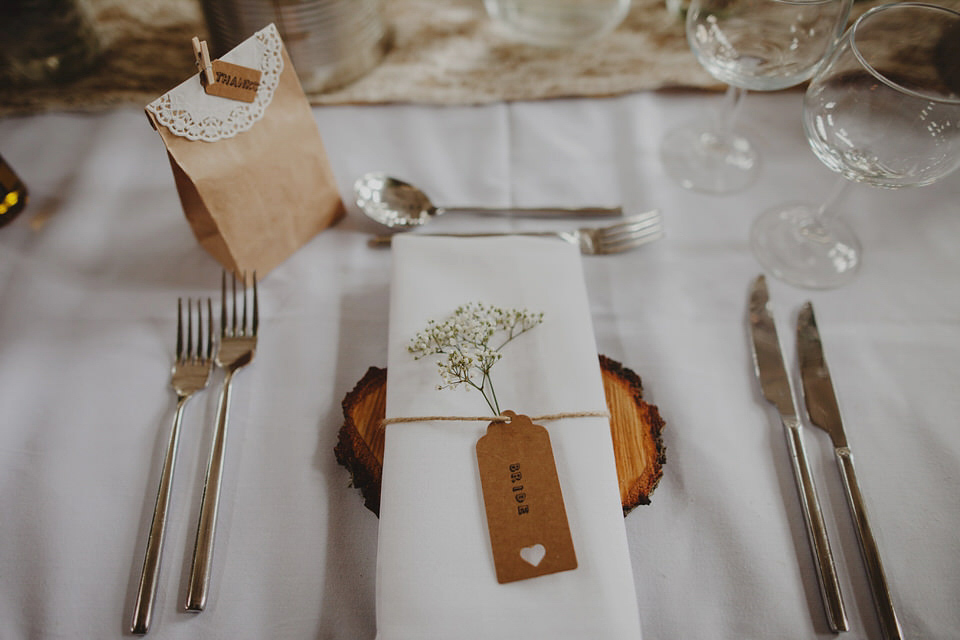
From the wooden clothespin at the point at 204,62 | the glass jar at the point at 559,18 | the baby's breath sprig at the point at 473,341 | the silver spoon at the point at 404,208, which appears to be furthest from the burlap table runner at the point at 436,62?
the baby's breath sprig at the point at 473,341

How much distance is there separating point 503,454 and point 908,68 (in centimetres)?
69

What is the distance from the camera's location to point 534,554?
56cm

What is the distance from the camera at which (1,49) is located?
990 millimetres

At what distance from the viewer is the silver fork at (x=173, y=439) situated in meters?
0.60

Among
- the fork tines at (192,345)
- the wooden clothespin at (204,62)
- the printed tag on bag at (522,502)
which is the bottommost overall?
the printed tag on bag at (522,502)

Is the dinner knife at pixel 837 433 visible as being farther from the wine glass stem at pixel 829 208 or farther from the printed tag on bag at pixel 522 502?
the printed tag on bag at pixel 522 502

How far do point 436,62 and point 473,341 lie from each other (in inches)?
27.8

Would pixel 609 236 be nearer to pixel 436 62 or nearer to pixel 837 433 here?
pixel 837 433

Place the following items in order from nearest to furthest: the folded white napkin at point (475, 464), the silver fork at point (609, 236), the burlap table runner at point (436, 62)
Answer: the folded white napkin at point (475, 464) → the silver fork at point (609, 236) → the burlap table runner at point (436, 62)

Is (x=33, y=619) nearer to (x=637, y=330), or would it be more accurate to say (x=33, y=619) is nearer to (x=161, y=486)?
(x=161, y=486)

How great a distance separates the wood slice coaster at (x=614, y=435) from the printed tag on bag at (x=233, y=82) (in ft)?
1.21

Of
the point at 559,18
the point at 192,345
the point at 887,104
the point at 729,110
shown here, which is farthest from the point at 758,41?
the point at 192,345

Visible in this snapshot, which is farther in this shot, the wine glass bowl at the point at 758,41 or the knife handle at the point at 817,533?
the wine glass bowl at the point at 758,41

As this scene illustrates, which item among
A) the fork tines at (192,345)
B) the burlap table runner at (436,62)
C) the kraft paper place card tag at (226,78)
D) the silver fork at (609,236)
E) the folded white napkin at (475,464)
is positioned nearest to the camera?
the folded white napkin at (475,464)
